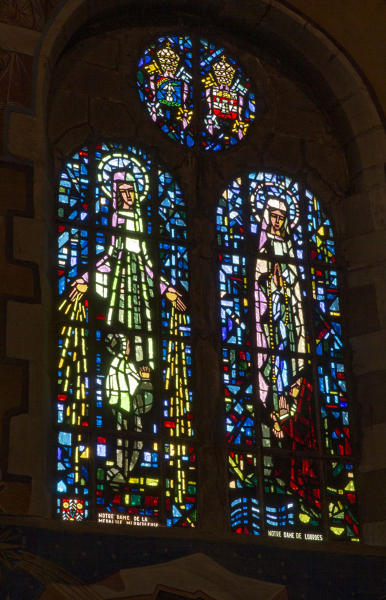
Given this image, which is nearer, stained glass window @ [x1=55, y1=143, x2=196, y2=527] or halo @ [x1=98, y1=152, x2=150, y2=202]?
stained glass window @ [x1=55, y1=143, x2=196, y2=527]

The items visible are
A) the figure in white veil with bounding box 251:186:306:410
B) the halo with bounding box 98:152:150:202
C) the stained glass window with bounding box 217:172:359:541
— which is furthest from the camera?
the halo with bounding box 98:152:150:202

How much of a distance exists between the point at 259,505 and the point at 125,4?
3.77 metres

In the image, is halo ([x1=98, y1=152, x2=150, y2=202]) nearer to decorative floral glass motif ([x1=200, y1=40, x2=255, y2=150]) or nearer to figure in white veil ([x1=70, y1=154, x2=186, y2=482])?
figure in white veil ([x1=70, y1=154, x2=186, y2=482])


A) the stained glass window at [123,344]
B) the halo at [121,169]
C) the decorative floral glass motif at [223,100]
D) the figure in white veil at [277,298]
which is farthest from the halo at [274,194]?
the halo at [121,169]

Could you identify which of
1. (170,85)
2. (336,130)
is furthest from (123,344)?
(336,130)

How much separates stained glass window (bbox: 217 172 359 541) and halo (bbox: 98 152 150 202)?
57cm

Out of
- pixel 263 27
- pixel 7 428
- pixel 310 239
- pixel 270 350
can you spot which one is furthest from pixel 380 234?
pixel 7 428

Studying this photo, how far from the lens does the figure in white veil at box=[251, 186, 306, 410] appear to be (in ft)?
30.5

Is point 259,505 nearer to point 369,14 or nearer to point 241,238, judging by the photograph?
point 241,238

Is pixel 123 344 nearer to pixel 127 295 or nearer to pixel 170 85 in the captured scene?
pixel 127 295

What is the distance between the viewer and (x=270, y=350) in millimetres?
9336

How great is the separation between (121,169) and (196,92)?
0.93 metres

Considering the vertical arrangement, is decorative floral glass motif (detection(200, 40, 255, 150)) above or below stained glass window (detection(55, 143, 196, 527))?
above

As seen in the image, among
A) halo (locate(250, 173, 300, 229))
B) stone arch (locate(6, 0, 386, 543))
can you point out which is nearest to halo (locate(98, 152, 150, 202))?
stone arch (locate(6, 0, 386, 543))
